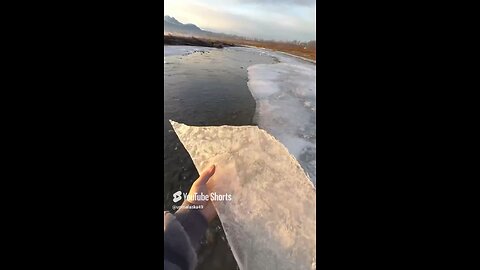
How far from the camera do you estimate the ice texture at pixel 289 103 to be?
179cm

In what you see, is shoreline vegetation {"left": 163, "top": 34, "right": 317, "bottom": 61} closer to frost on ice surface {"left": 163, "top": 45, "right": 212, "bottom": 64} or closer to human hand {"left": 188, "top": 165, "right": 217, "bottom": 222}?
frost on ice surface {"left": 163, "top": 45, "right": 212, "bottom": 64}

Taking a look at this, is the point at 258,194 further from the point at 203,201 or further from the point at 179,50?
the point at 179,50

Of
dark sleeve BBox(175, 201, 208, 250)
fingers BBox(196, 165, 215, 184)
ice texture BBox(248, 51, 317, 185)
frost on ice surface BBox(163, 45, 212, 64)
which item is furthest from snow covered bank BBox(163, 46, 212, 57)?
dark sleeve BBox(175, 201, 208, 250)

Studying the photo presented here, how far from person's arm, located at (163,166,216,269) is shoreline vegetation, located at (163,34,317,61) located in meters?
0.62

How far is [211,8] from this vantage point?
70.9 inches

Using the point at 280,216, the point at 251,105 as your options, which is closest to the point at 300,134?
the point at 251,105

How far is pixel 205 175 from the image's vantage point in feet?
5.69

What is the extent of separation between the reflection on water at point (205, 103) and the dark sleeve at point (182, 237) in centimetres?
3

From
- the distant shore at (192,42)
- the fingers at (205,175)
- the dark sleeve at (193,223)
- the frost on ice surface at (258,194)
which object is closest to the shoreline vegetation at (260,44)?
the distant shore at (192,42)

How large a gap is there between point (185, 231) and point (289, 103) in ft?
2.31

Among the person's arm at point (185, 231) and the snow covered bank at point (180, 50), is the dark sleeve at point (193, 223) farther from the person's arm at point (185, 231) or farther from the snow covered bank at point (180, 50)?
the snow covered bank at point (180, 50)

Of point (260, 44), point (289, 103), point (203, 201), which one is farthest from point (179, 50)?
point (203, 201)
